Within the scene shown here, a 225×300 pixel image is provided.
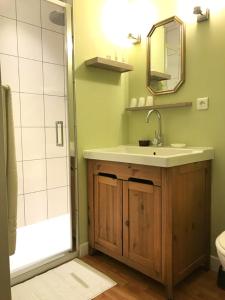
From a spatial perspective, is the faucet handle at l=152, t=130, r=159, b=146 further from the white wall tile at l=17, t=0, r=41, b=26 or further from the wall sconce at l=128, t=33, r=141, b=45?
the white wall tile at l=17, t=0, r=41, b=26

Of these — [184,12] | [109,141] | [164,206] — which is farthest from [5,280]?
[184,12]

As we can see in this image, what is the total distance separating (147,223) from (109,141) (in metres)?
0.89

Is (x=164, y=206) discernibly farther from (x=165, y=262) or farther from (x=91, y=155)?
(x=91, y=155)

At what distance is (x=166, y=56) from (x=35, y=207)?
2.07 m

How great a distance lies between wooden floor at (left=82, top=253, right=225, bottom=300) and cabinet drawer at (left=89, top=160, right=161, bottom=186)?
2.37ft

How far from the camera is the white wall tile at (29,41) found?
247cm

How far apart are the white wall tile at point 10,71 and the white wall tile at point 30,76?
0.05 metres

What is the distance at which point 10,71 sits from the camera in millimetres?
2449

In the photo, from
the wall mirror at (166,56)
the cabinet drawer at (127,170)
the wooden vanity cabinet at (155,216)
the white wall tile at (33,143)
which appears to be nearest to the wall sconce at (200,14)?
the wall mirror at (166,56)

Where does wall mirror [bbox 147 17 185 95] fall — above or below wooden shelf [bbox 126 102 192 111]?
above

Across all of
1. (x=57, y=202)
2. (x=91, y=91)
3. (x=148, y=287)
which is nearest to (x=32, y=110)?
(x=91, y=91)

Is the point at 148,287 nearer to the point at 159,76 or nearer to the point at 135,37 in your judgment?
the point at 159,76

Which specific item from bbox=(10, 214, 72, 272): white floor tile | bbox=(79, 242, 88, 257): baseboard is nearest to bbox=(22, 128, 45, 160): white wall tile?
bbox=(10, 214, 72, 272): white floor tile

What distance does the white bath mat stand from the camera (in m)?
1.58
